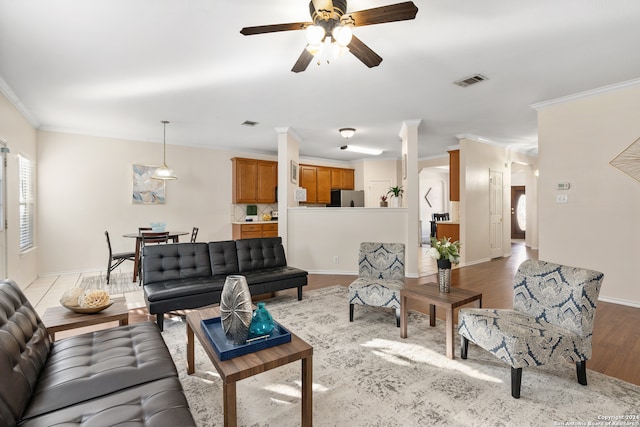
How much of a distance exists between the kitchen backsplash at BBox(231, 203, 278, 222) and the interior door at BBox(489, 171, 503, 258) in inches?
199

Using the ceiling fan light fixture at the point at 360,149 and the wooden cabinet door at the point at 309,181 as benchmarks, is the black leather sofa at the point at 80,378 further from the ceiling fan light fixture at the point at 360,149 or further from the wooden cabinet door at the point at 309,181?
the wooden cabinet door at the point at 309,181

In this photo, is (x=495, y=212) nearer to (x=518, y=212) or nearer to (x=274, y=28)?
(x=518, y=212)

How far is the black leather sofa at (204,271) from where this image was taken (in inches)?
122

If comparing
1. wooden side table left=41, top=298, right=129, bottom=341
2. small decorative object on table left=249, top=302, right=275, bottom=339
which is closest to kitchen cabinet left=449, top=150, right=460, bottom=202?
small decorative object on table left=249, top=302, right=275, bottom=339

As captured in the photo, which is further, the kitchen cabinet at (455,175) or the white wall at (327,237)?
the kitchen cabinet at (455,175)

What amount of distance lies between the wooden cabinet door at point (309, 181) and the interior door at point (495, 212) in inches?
164

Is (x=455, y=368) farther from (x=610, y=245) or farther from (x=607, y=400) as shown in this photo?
(x=610, y=245)

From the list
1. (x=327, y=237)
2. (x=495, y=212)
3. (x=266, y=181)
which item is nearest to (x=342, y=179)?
(x=266, y=181)

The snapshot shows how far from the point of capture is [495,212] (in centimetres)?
704

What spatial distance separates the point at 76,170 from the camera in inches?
220

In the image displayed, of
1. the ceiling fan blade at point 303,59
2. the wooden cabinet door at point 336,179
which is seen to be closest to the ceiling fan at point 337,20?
the ceiling fan blade at point 303,59

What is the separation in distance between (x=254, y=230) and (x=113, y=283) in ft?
9.14

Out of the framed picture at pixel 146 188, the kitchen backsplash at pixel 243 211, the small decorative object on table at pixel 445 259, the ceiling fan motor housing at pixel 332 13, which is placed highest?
the ceiling fan motor housing at pixel 332 13

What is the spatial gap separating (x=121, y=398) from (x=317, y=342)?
1.73 meters
